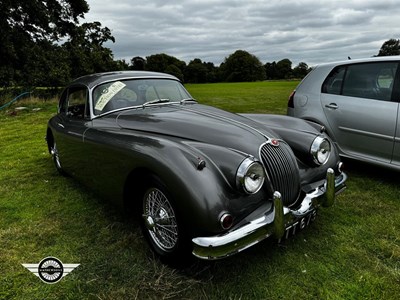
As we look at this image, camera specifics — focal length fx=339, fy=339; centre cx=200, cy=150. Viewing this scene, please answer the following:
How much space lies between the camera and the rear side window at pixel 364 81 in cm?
442

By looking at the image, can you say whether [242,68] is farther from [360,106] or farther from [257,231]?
[257,231]

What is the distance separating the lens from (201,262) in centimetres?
293

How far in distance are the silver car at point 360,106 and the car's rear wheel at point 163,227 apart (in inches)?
123

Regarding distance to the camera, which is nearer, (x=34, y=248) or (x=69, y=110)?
(x=34, y=248)

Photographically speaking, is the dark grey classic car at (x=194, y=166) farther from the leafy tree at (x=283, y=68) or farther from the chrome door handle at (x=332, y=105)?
the leafy tree at (x=283, y=68)

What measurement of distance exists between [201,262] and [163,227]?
469 mm

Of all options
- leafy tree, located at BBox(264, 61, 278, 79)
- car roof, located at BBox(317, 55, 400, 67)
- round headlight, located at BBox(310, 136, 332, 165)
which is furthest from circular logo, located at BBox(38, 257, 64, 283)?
leafy tree, located at BBox(264, 61, 278, 79)

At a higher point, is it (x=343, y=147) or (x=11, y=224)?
(x=343, y=147)

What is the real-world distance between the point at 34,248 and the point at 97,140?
1.22 m

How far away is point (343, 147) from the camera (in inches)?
191

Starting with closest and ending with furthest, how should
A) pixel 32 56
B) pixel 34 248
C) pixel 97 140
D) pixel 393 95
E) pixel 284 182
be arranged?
1. pixel 284 182
2. pixel 34 248
3. pixel 97 140
4. pixel 393 95
5. pixel 32 56

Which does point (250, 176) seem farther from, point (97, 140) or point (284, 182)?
point (97, 140)

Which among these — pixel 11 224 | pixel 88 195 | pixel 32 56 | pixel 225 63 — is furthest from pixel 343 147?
pixel 225 63

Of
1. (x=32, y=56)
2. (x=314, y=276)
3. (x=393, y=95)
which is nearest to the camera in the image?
(x=314, y=276)
